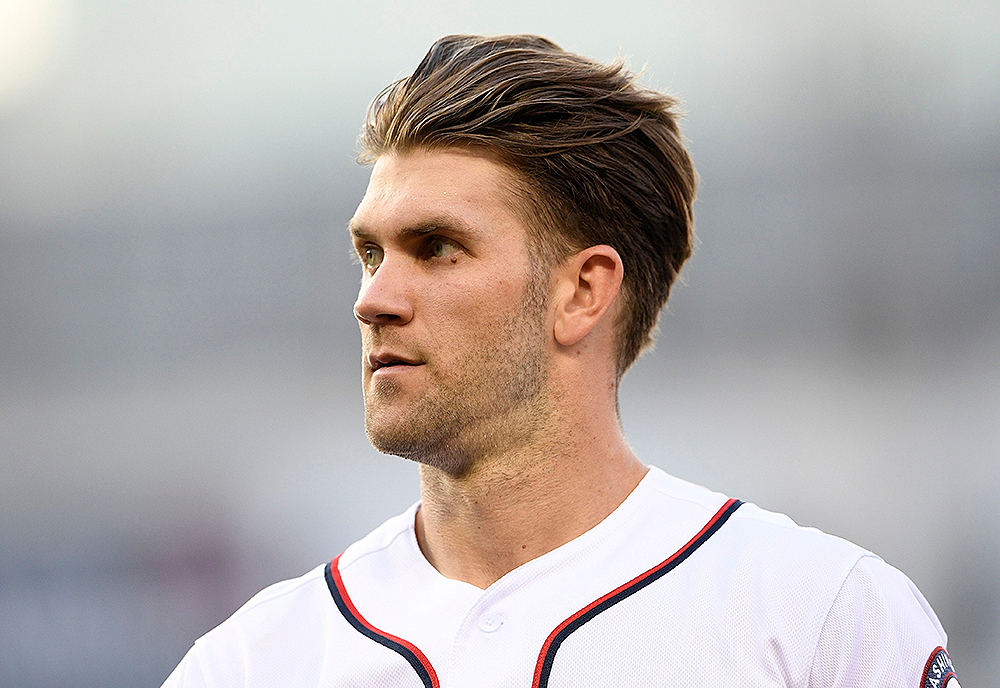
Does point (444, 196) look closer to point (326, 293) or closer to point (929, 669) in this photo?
point (929, 669)

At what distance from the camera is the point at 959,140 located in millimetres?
5371

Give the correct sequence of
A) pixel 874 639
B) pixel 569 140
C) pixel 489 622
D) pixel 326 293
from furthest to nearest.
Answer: pixel 326 293 → pixel 569 140 → pixel 489 622 → pixel 874 639

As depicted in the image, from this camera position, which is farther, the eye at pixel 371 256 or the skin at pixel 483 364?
the eye at pixel 371 256

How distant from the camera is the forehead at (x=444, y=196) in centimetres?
143

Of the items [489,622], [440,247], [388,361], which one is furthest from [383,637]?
[440,247]

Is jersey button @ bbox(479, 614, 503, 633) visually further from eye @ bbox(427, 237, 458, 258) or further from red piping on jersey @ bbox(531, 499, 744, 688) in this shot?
eye @ bbox(427, 237, 458, 258)

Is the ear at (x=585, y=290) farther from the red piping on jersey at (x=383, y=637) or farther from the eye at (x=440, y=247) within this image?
the red piping on jersey at (x=383, y=637)

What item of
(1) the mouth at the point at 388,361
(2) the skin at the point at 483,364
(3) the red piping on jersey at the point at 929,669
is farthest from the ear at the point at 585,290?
(3) the red piping on jersey at the point at 929,669

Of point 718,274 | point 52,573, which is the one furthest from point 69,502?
point 718,274

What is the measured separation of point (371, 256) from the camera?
5.12 ft

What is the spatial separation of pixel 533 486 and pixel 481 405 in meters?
0.14

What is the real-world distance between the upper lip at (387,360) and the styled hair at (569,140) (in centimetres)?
25

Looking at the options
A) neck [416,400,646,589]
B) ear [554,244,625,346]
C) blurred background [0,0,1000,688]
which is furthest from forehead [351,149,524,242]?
blurred background [0,0,1000,688]

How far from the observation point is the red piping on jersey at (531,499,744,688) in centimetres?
131
